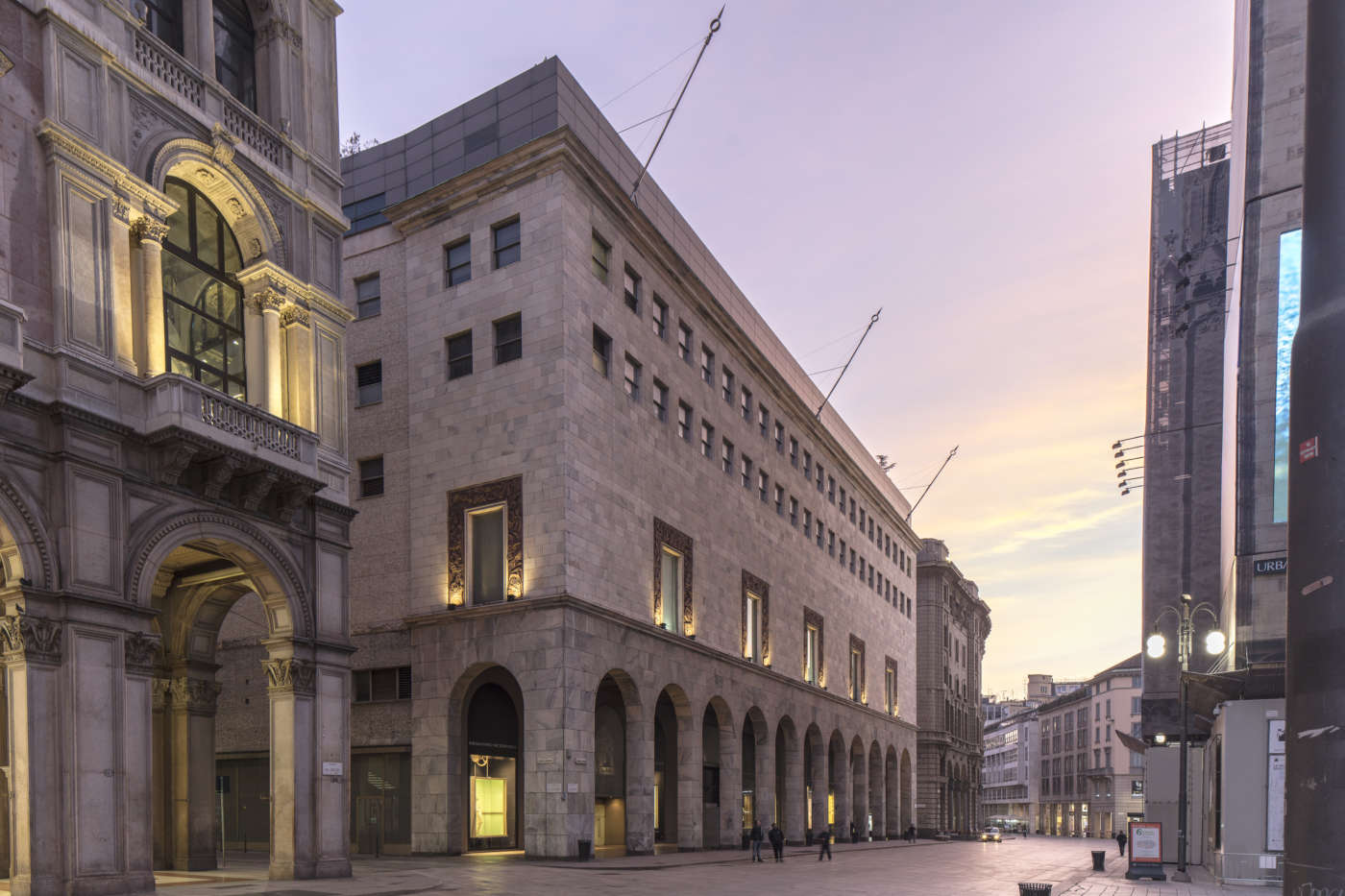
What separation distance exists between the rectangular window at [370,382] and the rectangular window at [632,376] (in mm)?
9784

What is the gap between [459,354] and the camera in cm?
3947

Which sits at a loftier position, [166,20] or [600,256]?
[166,20]

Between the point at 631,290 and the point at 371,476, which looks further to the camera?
the point at 631,290

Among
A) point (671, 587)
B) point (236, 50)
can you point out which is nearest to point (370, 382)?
point (671, 587)

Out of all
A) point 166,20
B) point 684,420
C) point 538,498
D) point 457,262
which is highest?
point 166,20

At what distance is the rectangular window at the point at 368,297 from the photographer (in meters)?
42.2

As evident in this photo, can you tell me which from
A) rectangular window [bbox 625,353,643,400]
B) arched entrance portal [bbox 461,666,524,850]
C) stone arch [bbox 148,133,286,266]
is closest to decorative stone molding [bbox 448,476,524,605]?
arched entrance portal [bbox 461,666,524,850]

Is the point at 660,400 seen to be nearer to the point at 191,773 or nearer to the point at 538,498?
the point at 538,498

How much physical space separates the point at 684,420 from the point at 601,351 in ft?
27.2

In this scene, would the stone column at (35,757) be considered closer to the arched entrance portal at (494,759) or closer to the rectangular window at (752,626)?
the arched entrance portal at (494,759)

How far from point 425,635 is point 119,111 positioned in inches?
822

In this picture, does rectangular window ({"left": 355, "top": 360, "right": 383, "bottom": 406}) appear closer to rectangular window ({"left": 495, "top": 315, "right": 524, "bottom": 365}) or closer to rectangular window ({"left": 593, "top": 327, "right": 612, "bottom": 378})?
rectangular window ({"left": 495, "top": 315, "right": 524, "bottom": 365})

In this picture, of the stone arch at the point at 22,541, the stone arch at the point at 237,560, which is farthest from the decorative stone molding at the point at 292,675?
the stone arch at the point at 22,541

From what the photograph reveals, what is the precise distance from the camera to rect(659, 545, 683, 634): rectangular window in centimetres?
4328
